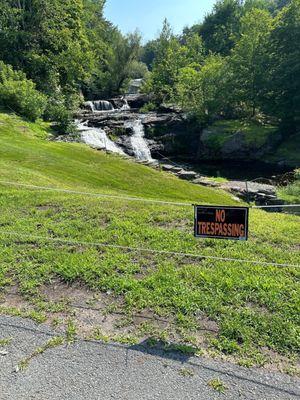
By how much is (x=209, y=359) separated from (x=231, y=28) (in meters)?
57.4

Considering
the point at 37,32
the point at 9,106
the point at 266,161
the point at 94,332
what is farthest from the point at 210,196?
the point at 37,32

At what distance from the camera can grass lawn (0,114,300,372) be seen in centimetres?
384

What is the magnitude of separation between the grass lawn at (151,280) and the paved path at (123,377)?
0.63ft

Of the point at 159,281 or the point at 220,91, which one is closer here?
the point at 159,281

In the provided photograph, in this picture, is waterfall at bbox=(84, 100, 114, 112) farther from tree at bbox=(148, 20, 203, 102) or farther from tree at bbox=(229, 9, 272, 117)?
tree at bbox=(229, 9, 272, 117)

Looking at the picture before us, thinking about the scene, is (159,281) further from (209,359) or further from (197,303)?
(209,359)

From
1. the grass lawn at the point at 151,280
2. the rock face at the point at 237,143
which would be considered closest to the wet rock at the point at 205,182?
the rock face at the point at 237,143

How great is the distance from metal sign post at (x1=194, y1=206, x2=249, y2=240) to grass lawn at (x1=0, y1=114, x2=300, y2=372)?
2.79 feet

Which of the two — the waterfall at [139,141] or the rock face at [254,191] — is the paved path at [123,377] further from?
the waterfall at [139,141]

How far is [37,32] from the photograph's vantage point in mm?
30859

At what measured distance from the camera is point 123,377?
130 inches

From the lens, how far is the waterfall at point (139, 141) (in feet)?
80.7

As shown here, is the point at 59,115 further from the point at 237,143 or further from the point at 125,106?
the point at 125,106

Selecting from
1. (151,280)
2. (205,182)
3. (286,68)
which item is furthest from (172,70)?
(151,280)
